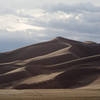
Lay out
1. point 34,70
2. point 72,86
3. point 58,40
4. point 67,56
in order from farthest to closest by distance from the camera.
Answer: point 58,40
point 67,56
point 34,70
point 72,86

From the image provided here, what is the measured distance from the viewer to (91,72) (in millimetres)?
53875

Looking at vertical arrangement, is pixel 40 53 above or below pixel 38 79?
above

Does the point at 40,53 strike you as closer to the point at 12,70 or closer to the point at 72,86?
the point at 12,70

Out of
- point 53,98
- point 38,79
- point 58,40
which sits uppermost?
point 58,40

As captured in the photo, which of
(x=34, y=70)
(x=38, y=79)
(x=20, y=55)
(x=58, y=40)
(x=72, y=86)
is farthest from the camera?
(x=58, y=40)

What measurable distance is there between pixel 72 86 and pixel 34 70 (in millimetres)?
11183

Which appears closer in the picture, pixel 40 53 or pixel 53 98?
pixel 53 98

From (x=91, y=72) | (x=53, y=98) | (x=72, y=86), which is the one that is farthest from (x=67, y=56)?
(x=53, y=98)

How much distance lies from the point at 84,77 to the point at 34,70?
954cm

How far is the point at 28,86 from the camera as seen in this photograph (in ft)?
158

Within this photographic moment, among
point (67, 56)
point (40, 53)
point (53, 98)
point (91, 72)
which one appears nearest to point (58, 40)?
point (40, 53)

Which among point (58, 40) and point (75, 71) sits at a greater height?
point (58, 40)

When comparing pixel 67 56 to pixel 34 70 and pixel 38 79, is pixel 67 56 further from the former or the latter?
pixel 38 79

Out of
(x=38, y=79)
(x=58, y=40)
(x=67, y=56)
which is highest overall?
(x=58, y=40)
